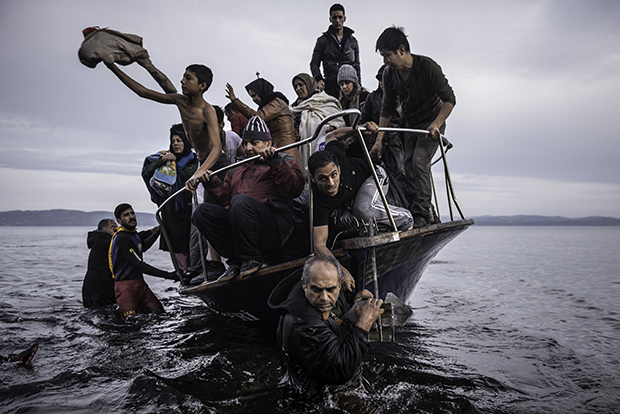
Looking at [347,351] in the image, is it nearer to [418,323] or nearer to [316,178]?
[316,178]

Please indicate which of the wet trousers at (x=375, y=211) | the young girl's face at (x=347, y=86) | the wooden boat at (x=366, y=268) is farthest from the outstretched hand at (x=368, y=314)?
the young girl's face at (x=347, y=86)

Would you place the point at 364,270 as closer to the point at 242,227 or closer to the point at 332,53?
the point at 242,227

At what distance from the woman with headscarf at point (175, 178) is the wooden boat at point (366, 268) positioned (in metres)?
0.46

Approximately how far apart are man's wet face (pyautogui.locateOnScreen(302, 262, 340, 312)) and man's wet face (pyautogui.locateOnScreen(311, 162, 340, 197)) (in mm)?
986

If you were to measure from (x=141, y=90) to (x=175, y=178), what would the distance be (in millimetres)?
1375

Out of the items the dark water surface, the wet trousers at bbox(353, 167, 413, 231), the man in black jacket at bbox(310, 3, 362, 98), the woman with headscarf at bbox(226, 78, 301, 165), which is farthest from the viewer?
the man in black jacket at bbox(310, 3, 362, 98)

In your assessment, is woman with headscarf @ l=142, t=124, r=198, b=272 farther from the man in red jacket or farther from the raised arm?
the man in red jacket

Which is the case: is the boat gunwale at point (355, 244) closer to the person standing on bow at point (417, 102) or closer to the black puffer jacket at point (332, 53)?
the person standing on bow at point (417, 102)

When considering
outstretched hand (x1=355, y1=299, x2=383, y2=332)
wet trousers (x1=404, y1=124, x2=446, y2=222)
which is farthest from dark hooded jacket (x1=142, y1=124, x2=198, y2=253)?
outstretched hand (x1=355, y1=299, x2=383, y2=332)

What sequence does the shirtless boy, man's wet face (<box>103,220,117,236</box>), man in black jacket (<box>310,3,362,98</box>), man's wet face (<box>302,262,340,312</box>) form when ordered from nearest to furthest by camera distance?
man's wet face (<box>302,262,340,312</box>), the shirtless boy, man's wet face (<box>103,220,117,236</box>), man in black jacket (<box>310,3,362,98</box>)

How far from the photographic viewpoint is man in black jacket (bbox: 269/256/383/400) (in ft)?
7.34

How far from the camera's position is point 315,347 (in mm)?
2225

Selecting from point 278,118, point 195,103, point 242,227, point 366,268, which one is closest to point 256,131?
point 242,227

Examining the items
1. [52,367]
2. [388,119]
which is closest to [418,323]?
[388,119]
